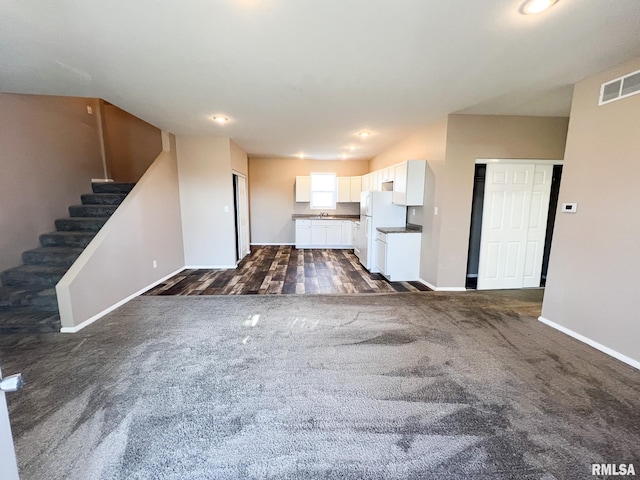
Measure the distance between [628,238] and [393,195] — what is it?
10.0 ft

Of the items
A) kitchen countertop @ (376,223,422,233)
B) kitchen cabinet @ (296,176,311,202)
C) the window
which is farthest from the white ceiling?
the window

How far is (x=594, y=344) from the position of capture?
2549 mm

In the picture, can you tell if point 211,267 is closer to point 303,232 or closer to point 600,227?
point 303,232

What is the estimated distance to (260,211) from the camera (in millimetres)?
7828

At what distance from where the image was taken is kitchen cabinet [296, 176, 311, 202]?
7453 mm

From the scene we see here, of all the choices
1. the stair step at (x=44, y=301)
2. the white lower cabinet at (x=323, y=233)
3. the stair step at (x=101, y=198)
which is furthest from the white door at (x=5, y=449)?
the white lower cabinet at (x=323, y=233)

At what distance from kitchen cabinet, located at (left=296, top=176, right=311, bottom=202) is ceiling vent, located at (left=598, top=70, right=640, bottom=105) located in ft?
19.0

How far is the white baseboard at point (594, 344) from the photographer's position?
228 cm

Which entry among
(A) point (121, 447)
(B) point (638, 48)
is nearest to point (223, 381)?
(A) point (121, 447)

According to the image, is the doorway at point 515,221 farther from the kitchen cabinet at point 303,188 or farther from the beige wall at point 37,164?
the beige wall at point 37,164

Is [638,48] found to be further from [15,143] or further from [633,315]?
[15,143]

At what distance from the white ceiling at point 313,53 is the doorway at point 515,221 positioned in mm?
883

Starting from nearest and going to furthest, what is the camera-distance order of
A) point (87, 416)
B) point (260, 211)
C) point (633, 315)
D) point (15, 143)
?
point (87, 416) < point (633, 315) < point (15, 143) < point (260, 211)

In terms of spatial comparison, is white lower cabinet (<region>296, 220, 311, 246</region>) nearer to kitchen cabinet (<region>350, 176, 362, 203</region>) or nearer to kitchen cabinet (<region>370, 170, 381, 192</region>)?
kitchen cabinet (<region>350, 176, 362, 203</region>)
